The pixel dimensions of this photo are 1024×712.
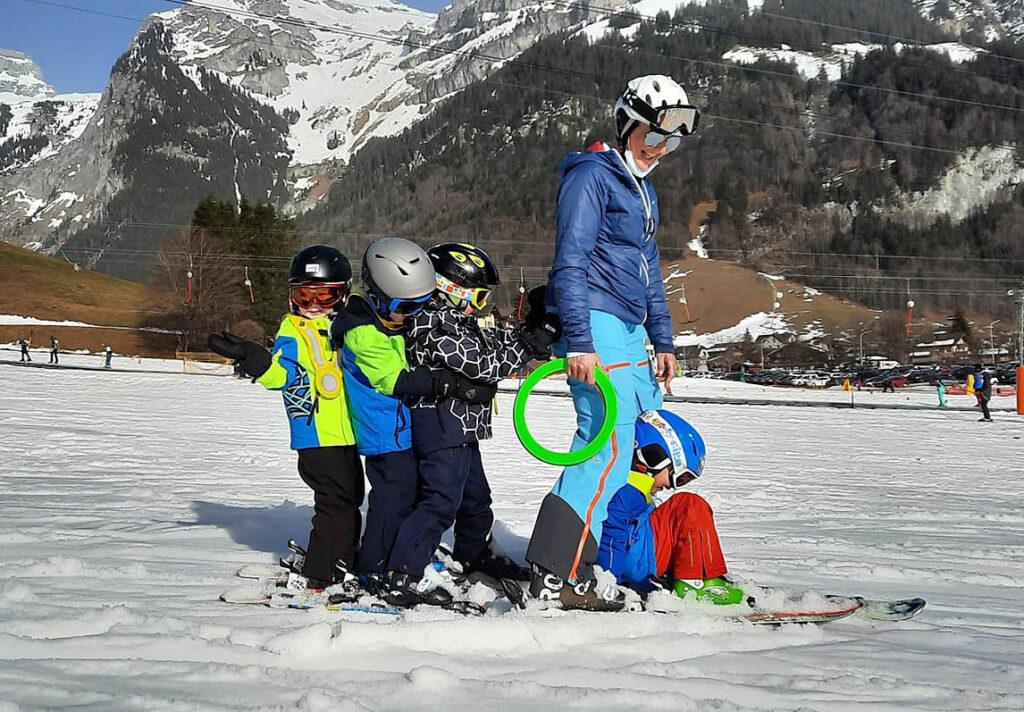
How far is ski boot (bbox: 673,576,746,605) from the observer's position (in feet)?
12.0

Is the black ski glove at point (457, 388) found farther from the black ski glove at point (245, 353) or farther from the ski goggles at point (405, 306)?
the black ski glove at point (245, 353)

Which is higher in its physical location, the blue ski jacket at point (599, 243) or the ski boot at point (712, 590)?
the blue ski jacket at point (599, 243)

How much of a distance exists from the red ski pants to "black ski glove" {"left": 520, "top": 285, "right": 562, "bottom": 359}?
893 millimetres

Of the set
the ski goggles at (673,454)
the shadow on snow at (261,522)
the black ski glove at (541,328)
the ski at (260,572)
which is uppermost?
the black ski glove at (541,328)

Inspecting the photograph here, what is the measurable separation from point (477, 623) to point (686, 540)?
110cm

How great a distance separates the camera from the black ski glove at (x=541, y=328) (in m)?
3.90

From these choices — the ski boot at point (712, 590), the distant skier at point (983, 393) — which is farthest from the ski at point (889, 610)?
the distant skier at point (983, 393)

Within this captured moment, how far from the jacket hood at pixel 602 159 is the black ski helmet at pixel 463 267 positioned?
23.9 inches

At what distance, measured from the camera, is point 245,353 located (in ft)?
13.3

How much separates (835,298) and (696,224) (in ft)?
122

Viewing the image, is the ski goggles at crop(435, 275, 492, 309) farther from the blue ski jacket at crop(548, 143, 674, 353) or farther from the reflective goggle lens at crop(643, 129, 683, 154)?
the reflective goggle lens at crop(643, 129, 683, 154)

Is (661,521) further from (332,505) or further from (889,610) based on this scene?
(332,505)

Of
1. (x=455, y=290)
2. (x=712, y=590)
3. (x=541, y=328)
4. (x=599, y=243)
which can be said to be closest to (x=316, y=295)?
(x=455, y=290)

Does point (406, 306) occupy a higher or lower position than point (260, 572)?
higher
